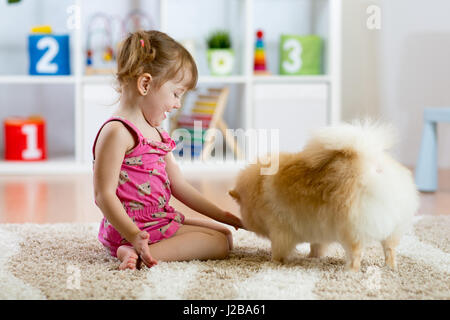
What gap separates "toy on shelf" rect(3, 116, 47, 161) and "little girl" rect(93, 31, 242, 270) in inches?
56.1

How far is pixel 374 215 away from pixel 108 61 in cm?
198

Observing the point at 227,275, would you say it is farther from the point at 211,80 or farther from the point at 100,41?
the point at 100,41

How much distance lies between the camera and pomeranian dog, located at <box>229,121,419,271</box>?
973 mm

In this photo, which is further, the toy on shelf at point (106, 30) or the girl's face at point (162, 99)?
the toy on shelf at point (106, 30)

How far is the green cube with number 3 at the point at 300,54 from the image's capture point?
104 inches

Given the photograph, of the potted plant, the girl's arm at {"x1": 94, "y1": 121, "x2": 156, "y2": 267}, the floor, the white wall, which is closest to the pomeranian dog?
the girl's arm at {"x1": 94, "y1": 121, "x2": 156, "y2": 267}

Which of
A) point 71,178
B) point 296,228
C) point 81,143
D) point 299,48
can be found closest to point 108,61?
point 81,143

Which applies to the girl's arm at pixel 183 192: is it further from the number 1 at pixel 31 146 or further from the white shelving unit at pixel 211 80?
the number 1 at pixel 31 146

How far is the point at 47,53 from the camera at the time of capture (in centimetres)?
248

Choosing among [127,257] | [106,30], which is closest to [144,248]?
[127,257]

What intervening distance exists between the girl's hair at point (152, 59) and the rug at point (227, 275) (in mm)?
338

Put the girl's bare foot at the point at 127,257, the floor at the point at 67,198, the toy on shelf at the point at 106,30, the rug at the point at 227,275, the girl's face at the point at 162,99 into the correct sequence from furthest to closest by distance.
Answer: the toy on shelf at the point at 106,30, the floor at the point at 67,198, the girl's face at the point at 162,99, the girl's bare foot at the point at 127,257, the rug at the point at 227,275

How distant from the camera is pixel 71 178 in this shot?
233 cm

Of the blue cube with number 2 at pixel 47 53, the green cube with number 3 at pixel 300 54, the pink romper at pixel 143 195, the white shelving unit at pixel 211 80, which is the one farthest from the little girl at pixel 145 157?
the green cube with number 3 at pixel 300 54
